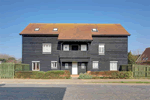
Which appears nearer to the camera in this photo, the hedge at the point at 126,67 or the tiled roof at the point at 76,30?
the hedge at the point at 126,67

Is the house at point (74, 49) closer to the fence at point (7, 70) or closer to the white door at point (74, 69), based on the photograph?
the white door at point (74, 69)

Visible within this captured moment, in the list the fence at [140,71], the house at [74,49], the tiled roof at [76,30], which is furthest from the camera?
the house at [74,49]

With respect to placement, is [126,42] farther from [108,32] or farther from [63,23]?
[63,23]

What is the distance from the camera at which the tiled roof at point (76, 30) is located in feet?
87.5

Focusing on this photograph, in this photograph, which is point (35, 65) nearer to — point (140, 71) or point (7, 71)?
point (7, 71)

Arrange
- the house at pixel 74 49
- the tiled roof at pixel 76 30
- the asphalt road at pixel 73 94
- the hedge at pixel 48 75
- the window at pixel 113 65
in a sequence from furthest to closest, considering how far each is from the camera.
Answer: the window at pixel 113 65 < the house at pixel 74 49 < the tiled roof at pixel 76 30 < the hedge at pixel 48 75 < the asphalt road at pixel 73 94

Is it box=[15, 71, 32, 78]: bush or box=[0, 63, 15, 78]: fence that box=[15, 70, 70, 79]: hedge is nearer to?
box=[15, 71, 32, 78]: bush

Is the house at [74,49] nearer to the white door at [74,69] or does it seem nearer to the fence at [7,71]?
the white door at [74,69]

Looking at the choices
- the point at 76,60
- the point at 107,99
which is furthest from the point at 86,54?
the point at 107,99

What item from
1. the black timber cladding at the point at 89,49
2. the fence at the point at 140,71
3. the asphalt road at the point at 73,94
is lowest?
the asphalt road at the point at 73,94

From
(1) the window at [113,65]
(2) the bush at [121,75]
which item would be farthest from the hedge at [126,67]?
(2) the bush at [121,75]

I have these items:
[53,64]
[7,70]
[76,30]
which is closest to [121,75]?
[53,64]

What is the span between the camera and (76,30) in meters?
28.9

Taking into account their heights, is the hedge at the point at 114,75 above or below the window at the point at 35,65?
below
